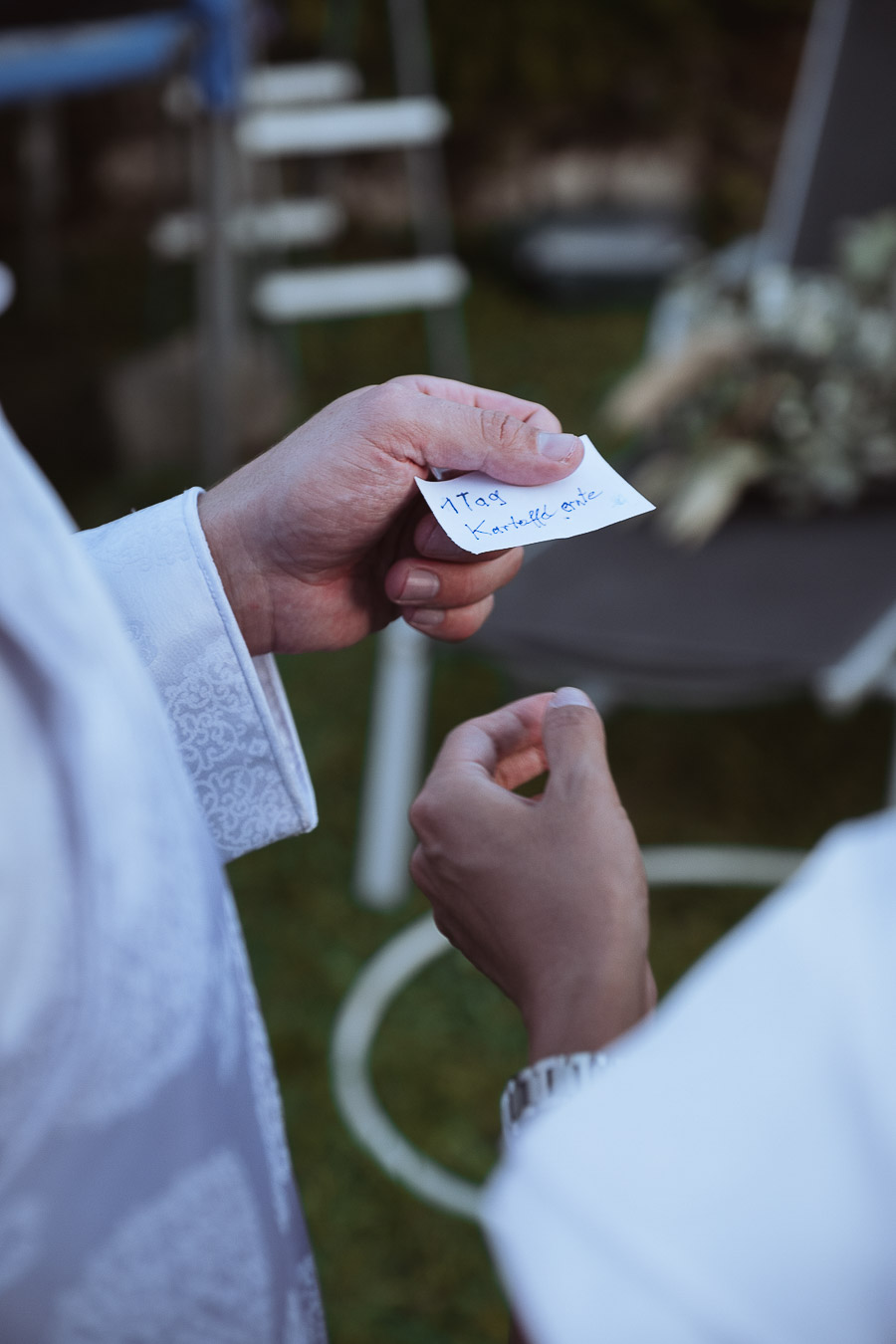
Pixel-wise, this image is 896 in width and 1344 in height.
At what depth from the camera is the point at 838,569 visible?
80.8 inches

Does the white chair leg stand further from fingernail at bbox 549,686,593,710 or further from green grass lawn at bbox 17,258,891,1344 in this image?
fingernail at bbox 549,686,593,710

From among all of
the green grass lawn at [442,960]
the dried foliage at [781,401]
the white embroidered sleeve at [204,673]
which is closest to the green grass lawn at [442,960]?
the green grass lawn at [442,960]

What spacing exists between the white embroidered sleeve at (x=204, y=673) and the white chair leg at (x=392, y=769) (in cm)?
112

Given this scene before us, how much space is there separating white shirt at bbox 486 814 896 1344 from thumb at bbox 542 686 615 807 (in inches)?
9.0

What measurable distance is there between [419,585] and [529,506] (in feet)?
0.49

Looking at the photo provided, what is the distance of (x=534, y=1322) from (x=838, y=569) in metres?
1.75

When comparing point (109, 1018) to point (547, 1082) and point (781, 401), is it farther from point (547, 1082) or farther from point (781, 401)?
point (781, 401)

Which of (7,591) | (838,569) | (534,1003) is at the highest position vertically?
(7,591)

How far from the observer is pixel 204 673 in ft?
2.89

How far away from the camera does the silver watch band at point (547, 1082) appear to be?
0.57 meters

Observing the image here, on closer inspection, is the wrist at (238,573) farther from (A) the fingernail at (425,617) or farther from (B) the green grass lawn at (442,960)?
(B) the green grass lawn at (442,960)

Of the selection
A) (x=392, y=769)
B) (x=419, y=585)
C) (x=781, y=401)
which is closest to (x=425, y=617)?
(x=419, y=585)

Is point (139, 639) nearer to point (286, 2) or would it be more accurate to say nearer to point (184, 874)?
point (184, 874)

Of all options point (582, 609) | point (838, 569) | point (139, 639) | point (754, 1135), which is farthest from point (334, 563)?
point (838, 569)
